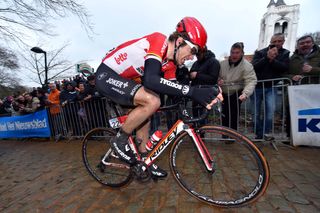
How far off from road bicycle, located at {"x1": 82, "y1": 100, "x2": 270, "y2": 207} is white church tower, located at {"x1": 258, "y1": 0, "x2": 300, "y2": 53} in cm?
6945

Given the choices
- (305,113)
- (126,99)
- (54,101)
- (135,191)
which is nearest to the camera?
(126,99)

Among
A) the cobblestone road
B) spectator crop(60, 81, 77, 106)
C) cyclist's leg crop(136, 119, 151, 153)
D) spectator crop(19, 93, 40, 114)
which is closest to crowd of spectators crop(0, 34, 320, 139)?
the cobblestone road

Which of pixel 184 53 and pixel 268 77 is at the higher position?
pixel 184 53

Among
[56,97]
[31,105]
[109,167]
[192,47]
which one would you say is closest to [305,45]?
[192,47]

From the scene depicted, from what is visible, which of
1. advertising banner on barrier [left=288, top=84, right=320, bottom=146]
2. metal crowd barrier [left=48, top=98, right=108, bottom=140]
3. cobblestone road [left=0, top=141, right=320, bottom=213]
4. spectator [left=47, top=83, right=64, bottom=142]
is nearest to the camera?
cobblestone road [left=0, top=141, right=320, bottom=213]

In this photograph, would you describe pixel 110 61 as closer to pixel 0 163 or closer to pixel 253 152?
pixel 253 152

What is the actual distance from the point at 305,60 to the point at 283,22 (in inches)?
2900

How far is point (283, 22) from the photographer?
6025cm

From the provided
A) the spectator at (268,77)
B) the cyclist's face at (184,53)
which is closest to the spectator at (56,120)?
the cyclist's face at (184,53)

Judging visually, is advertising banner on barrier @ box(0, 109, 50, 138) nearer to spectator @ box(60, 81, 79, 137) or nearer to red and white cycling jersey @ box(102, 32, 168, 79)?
spectator @ box(60, 81, 79, 137)

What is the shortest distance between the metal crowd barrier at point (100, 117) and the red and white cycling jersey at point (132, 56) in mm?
2055

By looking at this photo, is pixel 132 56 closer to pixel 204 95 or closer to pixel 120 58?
pixel 120 58

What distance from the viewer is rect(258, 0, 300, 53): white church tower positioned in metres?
58.7

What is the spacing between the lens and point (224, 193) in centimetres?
226
